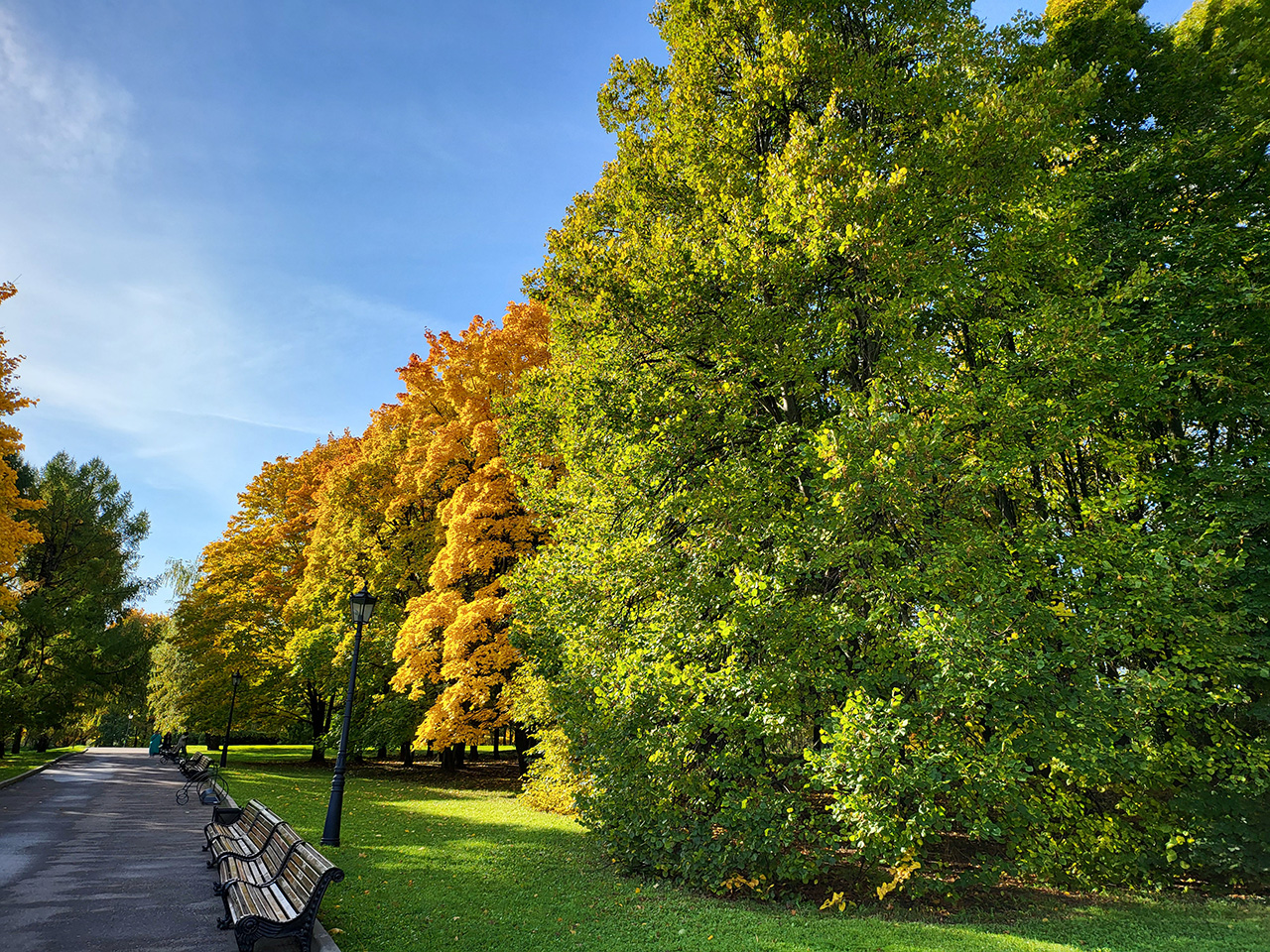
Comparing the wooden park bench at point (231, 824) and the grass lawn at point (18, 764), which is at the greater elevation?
the wooden park bench at point (231, 824)

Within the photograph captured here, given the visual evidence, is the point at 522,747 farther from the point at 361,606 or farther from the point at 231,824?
the point at 231,824

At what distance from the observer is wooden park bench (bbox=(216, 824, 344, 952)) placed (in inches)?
207

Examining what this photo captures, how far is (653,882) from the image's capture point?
914 cm

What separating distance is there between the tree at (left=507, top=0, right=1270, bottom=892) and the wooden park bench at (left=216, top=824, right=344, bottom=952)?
14.5 ft

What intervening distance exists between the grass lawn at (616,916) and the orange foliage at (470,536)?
269 inches

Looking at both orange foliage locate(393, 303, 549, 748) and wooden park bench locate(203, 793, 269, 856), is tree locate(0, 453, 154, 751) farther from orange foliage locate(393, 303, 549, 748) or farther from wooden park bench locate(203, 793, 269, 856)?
wooden park bench locate(203, 793, 269, 856)

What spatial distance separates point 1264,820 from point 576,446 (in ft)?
39.4

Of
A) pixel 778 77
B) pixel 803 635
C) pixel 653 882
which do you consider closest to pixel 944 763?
pixel 803 635

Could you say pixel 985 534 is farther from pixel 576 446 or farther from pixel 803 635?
pixel 576 446

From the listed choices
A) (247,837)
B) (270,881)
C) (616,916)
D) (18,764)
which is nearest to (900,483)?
(616,916)

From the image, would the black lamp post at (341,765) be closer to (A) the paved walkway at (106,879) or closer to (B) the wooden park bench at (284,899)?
(A) the paved walkway at (106,879)

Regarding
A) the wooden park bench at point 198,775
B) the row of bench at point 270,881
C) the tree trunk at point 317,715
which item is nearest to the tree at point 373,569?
the tree trunk at point 317,715

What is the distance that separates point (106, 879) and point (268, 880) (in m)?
3.63

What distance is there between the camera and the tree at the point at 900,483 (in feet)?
27.0
